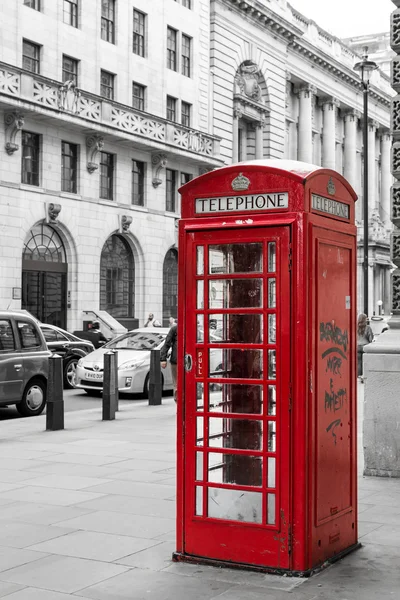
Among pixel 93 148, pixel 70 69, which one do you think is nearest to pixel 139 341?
pixel 93 148

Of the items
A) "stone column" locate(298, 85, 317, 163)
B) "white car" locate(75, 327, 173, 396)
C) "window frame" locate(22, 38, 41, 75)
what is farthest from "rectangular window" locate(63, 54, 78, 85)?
"stone column" locate(298, 85, 317, 163)

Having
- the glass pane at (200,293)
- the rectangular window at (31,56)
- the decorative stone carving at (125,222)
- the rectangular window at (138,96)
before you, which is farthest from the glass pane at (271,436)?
the rectangular window at (138,96)

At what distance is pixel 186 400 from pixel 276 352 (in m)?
0.73

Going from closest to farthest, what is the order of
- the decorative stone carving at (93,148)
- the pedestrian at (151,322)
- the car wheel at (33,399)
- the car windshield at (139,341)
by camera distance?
the car wheel at (33,399), the car windshield at (139,341), the pedestrian at (151,322), the decorative stone carving at (93,148)

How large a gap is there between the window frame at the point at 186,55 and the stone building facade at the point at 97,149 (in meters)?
0.05

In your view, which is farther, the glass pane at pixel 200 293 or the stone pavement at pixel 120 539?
the glass pane at pixel 200 293

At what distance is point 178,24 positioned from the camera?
136 ft

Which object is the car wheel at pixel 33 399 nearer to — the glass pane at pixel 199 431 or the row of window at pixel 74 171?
the glass pane at pixel 199 431

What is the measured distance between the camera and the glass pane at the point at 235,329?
574 centimetres

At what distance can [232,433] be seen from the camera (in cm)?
580

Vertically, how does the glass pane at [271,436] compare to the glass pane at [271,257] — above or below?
below

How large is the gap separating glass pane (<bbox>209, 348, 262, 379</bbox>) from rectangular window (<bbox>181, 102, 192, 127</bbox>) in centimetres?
3722

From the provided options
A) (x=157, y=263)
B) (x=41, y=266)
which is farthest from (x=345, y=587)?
(x=157, y=263)

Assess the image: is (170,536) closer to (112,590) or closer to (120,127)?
(112,590)
